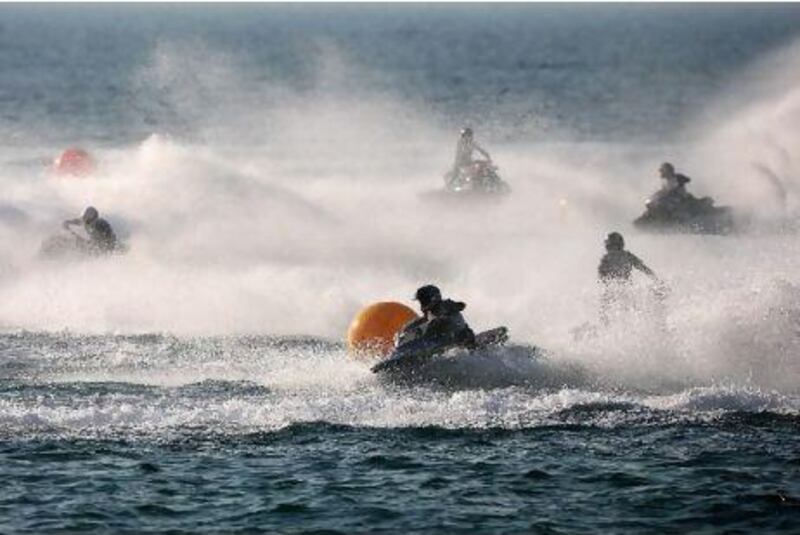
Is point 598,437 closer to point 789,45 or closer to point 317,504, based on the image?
point 317,504

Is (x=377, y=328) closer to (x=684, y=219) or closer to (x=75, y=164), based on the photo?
(x=684, y=219)

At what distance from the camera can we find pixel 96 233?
35.9 m

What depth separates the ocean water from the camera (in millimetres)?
19266

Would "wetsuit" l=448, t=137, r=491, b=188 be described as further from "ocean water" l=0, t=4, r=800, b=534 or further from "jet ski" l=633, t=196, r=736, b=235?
"jet ski" l=633, t=196, r=736, b=235

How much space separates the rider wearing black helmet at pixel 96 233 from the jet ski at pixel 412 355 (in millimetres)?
12270

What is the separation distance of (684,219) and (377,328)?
58.3 feet

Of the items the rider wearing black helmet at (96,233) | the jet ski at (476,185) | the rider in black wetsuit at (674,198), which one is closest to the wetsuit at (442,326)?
the rider wearing black helmet at (96,233)

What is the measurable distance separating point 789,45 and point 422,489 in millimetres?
169653

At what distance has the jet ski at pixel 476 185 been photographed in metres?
46.8

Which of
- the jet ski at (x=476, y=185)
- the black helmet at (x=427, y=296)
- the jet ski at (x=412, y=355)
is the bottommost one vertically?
the jet ski at (x=412, y=355)

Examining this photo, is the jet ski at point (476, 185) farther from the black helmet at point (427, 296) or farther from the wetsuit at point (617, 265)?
the black helmet at point (427, 296)

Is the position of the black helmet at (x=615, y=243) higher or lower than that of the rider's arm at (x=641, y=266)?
higher

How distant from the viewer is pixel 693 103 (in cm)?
10994

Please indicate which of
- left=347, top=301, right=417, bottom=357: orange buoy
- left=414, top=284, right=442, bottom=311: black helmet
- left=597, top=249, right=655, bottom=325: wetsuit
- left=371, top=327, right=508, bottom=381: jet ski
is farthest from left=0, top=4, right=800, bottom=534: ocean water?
left=414, top=284, right=442, bottom=311: black helmet
